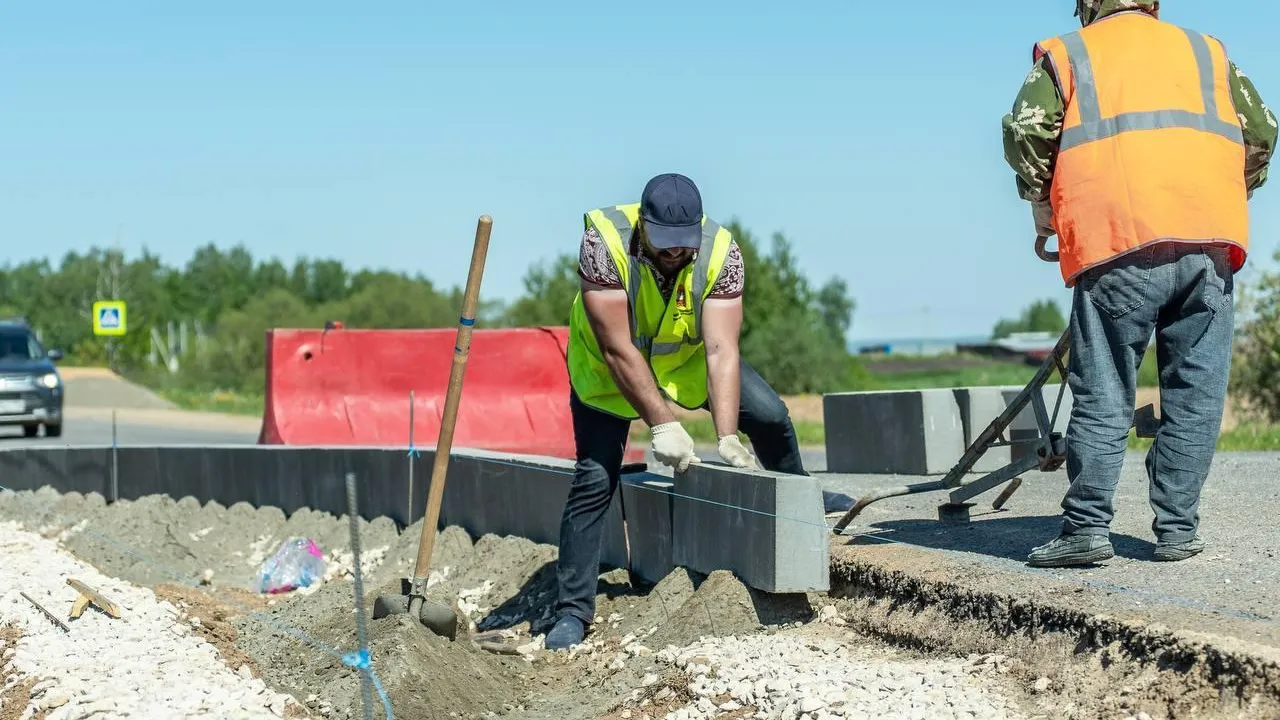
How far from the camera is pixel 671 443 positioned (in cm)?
633

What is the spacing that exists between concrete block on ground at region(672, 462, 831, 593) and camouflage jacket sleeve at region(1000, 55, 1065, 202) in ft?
4.51

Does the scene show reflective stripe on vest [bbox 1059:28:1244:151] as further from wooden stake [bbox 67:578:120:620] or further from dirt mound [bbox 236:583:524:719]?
wooden stake [bbox 67:578:120:620]

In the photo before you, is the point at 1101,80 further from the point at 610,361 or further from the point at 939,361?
the point at 939,361

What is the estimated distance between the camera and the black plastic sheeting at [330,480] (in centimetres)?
818

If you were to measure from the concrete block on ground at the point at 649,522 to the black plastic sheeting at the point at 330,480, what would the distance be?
0.14 ft

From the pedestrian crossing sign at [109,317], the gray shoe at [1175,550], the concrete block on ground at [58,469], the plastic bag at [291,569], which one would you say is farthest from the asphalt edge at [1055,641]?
the pedestrian crossing sign at [109,317]

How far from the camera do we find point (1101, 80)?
5.21m

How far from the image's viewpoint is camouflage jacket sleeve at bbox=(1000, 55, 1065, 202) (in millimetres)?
5281

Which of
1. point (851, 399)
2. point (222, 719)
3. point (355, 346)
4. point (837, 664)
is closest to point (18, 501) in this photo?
point (355, 346)

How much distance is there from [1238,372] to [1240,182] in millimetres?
20195

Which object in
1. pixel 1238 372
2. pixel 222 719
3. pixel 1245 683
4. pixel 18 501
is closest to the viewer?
pixel 1245 683

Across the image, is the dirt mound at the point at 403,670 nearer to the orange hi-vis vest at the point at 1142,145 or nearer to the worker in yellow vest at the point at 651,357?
the worker in yellow vest at the point at 651,357

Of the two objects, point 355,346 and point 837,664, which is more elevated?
point 355,346

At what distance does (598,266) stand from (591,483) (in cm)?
102
